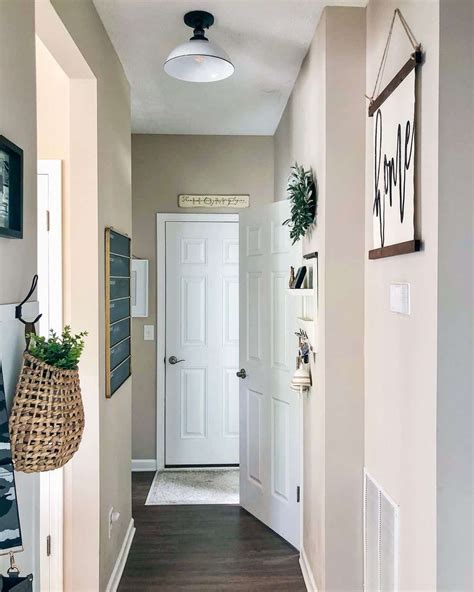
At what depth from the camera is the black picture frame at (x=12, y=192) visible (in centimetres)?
121

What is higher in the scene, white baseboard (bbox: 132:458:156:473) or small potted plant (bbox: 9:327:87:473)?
small potted plant (bbox: 9:327:87:473)

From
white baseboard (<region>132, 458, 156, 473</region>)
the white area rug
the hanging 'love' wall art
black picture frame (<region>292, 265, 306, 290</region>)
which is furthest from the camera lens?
white baseboard (<region>132, 458, 156, 473</region>)

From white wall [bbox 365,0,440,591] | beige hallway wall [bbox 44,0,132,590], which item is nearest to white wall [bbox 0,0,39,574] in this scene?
beige hallway wall [bbox 44,0,132,590]

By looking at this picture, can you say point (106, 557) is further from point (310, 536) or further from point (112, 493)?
point (310, 536)

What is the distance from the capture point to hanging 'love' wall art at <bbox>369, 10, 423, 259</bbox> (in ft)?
5.28

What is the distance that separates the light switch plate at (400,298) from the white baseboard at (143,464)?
3.01 metres

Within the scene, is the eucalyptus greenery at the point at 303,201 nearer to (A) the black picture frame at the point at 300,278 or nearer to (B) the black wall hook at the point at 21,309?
(A) the black picture frame at the point at 300,278

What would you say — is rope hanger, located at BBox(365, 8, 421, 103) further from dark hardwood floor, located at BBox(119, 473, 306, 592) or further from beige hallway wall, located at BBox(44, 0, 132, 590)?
dark hardwood floor, located at BBox(119, 473, 306, 592)

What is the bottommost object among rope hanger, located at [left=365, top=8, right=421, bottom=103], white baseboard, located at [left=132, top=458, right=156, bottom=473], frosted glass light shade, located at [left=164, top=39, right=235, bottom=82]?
white baseboard, located at [left=132, top=458, right=156, bottom=473]

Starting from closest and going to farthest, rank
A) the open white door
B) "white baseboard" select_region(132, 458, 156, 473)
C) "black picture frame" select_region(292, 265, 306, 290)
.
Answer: "black picture frame" select_region(292, 265, 306, 290) < the open white door < "white baseboard" select_region(132, 458, 156, 473)

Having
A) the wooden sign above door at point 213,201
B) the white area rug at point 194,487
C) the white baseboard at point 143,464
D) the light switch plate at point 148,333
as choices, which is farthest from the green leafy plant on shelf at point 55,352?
the white baseboard at point 143,464

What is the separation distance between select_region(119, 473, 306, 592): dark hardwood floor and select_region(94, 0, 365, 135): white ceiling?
2.74 m

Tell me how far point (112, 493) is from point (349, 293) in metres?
1.54

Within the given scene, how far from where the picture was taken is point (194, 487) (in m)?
3.84
